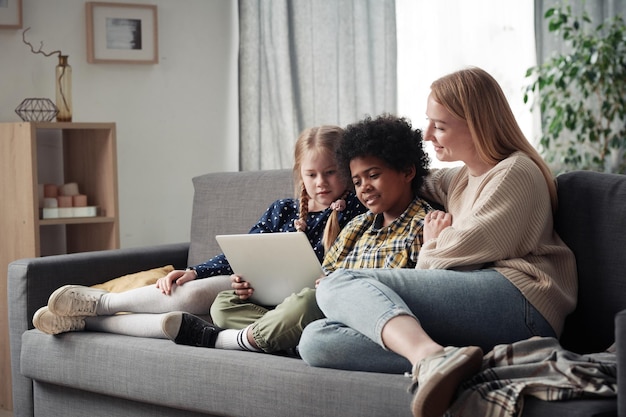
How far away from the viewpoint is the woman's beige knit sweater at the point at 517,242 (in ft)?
6.54

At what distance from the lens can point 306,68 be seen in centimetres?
426

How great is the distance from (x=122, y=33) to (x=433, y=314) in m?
2.66

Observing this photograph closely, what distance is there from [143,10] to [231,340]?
231 cm

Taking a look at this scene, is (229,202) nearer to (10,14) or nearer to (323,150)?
(323,150)

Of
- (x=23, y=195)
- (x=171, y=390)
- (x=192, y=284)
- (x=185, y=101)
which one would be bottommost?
(x=171, y=390)

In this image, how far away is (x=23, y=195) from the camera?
346cm

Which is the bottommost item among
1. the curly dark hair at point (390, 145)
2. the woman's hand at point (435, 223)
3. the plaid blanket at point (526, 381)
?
the plaid blanket at point (526, 381)

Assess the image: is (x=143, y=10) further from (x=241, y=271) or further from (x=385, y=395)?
(x=385, y=395)

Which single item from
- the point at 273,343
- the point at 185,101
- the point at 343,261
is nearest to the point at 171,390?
the point at 273,343

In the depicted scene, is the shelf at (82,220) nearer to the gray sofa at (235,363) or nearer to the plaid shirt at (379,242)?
the gray sofa at (235,363)

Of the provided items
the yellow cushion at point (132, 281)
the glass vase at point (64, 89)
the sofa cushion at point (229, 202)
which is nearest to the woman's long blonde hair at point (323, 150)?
the sofa cushion at point (229, 202)

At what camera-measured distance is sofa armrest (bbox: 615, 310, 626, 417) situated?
60.0 inches

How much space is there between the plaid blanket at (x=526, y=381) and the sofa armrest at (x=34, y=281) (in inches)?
61.3

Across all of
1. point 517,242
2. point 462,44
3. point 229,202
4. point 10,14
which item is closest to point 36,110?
point 10,14
